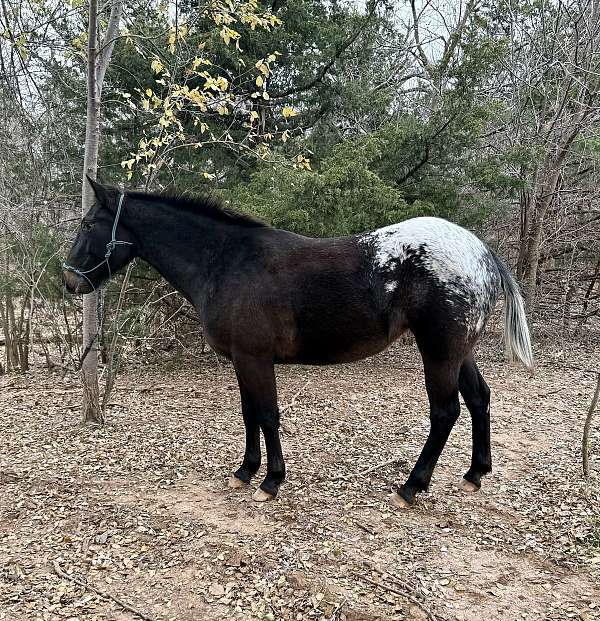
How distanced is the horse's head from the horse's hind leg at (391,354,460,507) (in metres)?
2.35

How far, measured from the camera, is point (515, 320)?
347 cm

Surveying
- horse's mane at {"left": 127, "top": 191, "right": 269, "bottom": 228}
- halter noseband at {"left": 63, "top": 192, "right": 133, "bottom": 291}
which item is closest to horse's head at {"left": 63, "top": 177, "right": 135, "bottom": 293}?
halter noseband at {"left": 63, "top": 192, "right": 133, "bottom": 291}

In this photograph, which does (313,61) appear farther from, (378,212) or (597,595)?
(597,595)

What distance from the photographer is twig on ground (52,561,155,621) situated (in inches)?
91.8

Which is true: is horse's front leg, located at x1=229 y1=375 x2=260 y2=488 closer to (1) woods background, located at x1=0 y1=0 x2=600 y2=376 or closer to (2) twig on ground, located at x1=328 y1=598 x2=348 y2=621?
(2) twig on ground, located at x1=328 y1=598 x2=348 y2=621

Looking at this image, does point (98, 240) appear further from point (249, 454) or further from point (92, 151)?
point (249, 454)

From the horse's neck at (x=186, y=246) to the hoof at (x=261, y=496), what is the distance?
55.6 inches

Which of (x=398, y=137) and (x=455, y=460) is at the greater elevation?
(x=398, y=137)


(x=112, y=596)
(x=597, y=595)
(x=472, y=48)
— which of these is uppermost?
(x=472, y=48)

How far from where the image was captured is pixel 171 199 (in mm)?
3629

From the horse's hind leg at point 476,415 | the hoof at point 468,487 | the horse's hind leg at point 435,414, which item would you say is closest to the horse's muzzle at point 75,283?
the horse's hind leg at point 435,414

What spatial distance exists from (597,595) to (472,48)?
229 inches

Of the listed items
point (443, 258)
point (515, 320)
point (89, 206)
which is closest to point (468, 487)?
point (515, 320)

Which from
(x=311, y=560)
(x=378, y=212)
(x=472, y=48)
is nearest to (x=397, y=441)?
(x=311, y=560)
